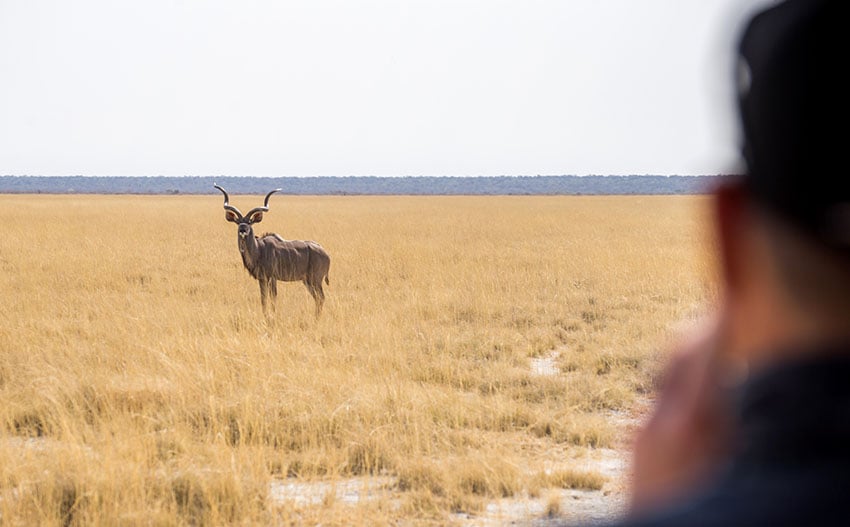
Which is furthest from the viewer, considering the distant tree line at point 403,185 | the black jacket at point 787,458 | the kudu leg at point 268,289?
the distant tree line at point 403,185

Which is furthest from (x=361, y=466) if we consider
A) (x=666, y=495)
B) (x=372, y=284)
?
(x=372, y=284)

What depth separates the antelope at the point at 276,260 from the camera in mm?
11117

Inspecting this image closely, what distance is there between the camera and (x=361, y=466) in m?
5.29

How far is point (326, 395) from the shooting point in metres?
6.52

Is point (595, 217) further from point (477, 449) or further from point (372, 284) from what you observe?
point (477, 449)

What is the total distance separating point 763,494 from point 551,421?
19.1 ft

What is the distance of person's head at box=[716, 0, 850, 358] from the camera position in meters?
0.54

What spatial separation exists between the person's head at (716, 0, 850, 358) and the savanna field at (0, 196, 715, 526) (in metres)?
0.17

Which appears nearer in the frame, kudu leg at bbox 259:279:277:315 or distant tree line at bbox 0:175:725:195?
kudu leg at bbox 259:279:277:315

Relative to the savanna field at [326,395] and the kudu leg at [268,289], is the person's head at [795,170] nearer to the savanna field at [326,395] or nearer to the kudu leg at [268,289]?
the savanna field at [326,395]

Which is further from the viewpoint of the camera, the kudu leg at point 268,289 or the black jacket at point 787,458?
the kudu leg at point 268,289

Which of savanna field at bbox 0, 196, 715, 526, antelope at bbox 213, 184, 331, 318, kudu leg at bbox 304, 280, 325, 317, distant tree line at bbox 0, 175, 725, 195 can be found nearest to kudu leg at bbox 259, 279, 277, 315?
antelope at bbox 213, 184, 331, 318

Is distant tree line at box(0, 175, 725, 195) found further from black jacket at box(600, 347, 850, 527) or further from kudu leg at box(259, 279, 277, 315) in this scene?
black jacket at box(600, 347, 850, 527)

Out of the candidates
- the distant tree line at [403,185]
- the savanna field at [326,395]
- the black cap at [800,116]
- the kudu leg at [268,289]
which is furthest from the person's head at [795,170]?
the distant tree line at [403,185]
